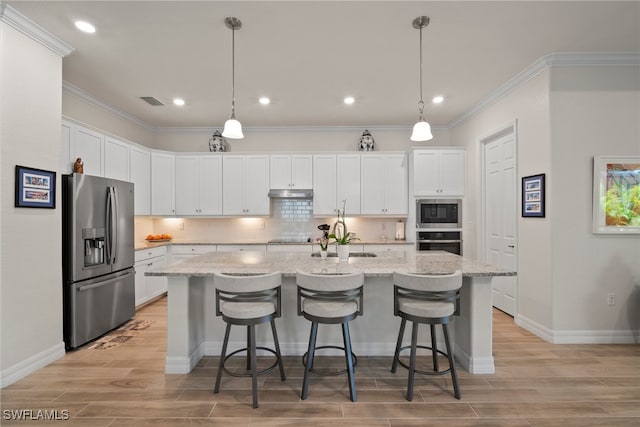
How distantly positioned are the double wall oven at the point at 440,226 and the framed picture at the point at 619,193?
195 cm

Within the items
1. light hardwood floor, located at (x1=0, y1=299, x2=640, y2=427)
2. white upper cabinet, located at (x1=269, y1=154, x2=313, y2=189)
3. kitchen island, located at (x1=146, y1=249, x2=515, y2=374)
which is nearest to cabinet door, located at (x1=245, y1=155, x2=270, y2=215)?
white upper cabinet, located at (x1=269, y1=154, x2=313, y2=189)

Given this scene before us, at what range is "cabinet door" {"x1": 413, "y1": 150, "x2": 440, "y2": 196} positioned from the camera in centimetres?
503

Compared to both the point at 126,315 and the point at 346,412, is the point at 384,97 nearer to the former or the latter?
the point at 346,412

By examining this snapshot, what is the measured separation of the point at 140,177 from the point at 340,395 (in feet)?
14.1

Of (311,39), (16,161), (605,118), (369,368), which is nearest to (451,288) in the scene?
(369,368)

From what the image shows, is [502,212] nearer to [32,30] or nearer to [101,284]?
[101,284]

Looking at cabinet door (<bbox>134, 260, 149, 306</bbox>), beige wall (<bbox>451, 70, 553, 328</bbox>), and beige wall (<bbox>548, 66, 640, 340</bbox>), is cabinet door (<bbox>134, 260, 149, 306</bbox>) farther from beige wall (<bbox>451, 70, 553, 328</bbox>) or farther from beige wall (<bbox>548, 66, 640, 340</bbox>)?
beige wall (<bbox>548, 66, 640, 340</bbox>)

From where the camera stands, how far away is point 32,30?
102 inches

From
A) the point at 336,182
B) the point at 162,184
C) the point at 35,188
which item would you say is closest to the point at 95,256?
the point at 35,188

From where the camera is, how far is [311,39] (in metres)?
2.82

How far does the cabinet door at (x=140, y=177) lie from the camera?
15.1 feet

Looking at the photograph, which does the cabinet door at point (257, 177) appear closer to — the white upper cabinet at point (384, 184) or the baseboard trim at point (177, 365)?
the white upper cabinet at point (384, 184)

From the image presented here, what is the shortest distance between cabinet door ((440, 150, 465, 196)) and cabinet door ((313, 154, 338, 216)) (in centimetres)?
178

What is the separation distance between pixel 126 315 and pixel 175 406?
Answer: 2.10 m
